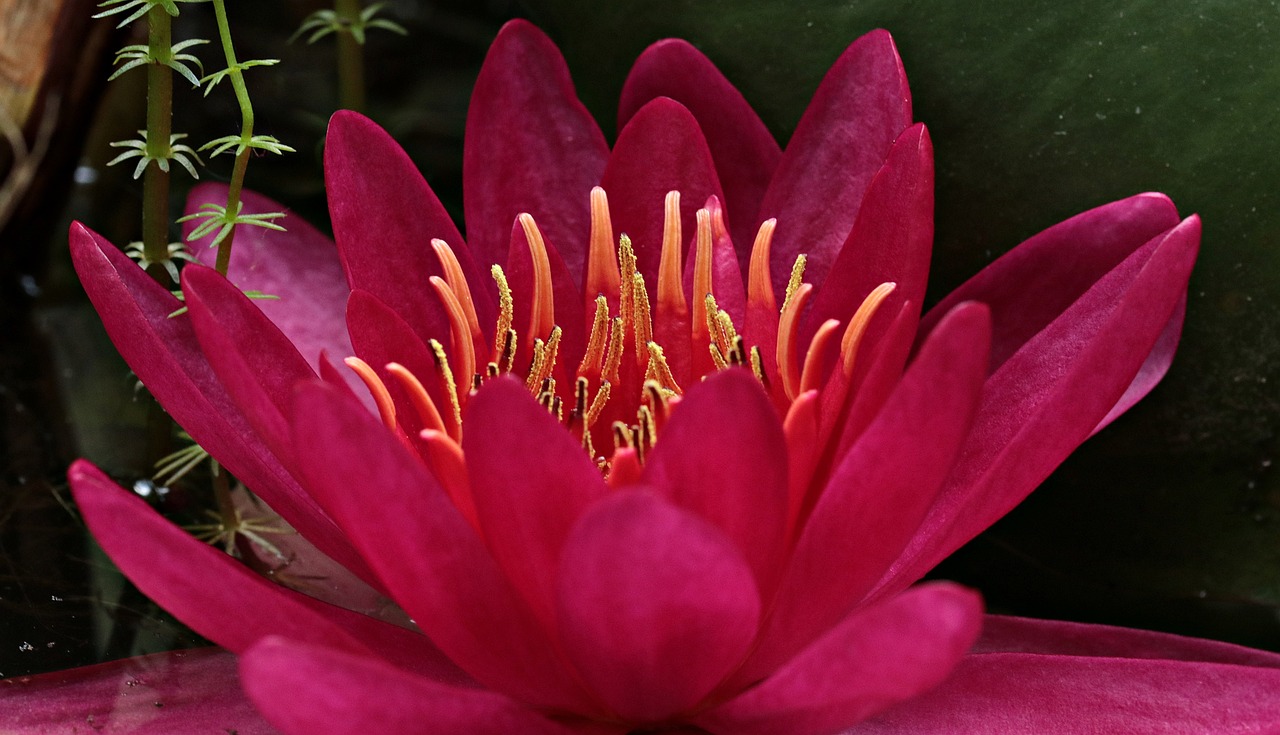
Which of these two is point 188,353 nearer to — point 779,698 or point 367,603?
point 367,603

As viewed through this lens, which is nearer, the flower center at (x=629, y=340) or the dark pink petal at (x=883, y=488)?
the dark pink petal at (x=883, y=488)

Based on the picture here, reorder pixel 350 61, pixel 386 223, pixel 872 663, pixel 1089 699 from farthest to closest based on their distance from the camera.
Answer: pixel 350 61, pixel 386 223, pixel 1089 699, pixel 872 663

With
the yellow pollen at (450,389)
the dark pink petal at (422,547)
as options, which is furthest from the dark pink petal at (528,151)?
the dark pink petal at (422,547)

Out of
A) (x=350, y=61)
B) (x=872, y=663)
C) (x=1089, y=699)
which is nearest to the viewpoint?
(x=872, y=663)

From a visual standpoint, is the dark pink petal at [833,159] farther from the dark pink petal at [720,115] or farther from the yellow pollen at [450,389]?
the yellow pollen at [450,389]

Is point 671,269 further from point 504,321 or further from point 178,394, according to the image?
point 178,394

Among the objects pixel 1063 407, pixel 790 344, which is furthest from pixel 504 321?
pixel 1063 407
